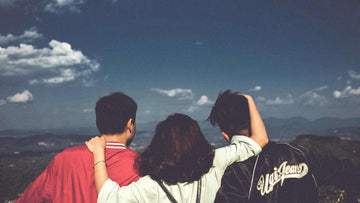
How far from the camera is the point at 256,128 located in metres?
2.67

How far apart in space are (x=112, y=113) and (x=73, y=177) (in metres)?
0.85

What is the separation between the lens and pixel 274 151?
2.50 meters

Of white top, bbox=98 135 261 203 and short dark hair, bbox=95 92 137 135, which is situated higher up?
short dark hair, bbox=95 92 137 135

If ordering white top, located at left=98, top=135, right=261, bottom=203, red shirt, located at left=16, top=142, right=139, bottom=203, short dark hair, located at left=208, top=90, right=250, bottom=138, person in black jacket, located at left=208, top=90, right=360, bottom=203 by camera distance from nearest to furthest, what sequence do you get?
white top, located at left=98, top=135, right=261, bottom=203 → person in black jacket, located at left=208, top=90, right=360, bottom=203 → red shirt, located at left=16, top=142, right=139, bottom=203 → short dark hair, located at left=208, top=90, right=250, bottom=138

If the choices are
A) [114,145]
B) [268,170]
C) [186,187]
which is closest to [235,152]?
[268,170]

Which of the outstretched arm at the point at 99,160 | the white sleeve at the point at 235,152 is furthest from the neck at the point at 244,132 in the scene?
the outstretched arm at the point at 99,160

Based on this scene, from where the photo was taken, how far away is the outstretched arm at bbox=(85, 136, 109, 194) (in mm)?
2273

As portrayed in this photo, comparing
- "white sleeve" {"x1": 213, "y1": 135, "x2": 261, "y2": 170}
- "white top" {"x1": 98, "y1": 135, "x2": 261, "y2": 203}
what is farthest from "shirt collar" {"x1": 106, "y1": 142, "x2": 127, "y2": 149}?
"white sleeve" {"x1": 213, "y1": 135, "x2": 261, "y2": 170}

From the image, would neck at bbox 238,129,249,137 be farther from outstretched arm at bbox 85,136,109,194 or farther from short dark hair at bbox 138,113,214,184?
outstretched arm at bbox 85,136,109,194

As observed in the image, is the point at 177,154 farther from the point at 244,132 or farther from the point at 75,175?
the point at 75,175

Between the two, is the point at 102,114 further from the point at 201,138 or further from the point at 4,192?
the point at 4,192

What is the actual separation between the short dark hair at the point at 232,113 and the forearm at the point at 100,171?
1.48 meters

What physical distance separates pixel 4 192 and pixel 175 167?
2561 inches

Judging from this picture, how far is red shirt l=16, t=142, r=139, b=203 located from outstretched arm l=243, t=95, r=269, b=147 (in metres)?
1.50
